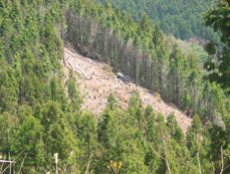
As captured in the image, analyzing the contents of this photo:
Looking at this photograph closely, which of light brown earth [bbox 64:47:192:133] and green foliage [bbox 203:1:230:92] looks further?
light brown earth [bbox 64:47:192:133]

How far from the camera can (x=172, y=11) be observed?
160750mm

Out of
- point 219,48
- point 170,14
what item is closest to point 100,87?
point 219,48

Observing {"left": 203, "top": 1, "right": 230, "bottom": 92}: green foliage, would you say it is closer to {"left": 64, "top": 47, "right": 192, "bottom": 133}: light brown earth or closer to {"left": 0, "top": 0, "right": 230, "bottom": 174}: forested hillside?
{"left": 0, "top": 0, "right": 230, "bottom": 174}: forested hillside

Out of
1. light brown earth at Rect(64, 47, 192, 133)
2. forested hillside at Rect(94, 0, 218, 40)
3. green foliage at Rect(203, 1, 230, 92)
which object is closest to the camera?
green foliage at Rect(203, 1, 230, 92)

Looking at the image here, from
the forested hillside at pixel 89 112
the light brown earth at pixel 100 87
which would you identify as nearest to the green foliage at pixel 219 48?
the forested hillside at pixel 89 112

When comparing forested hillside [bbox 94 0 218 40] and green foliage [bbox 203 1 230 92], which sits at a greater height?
green foliage [bbox 203 1 230 92]

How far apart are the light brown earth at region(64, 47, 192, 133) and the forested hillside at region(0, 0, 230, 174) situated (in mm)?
2471

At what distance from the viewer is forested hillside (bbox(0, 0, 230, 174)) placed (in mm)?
6807

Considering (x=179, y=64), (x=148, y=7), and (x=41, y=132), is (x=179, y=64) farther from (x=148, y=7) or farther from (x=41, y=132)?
(x=148, y=7)

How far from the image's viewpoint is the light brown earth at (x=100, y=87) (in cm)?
4434

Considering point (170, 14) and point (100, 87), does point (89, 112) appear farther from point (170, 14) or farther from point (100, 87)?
point (170, 14)

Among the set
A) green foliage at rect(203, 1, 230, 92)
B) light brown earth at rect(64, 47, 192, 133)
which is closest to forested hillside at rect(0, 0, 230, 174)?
green foliage at rect(203, 1, 230, 92)

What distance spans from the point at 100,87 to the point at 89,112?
12.6m

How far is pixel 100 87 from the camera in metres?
48.0
